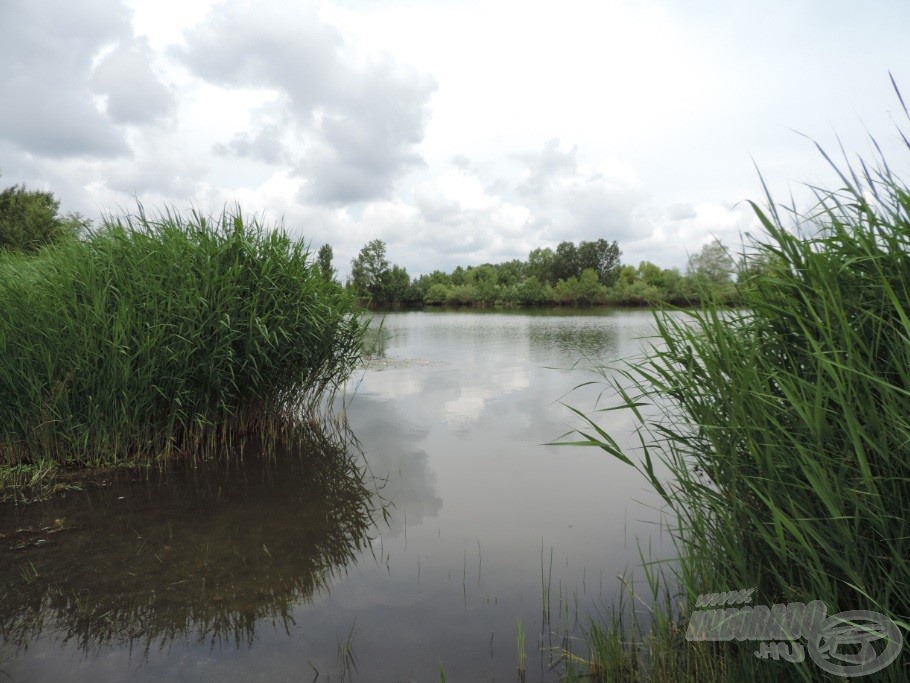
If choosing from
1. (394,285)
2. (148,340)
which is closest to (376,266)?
(394,285)

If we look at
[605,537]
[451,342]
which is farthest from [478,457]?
[451,342]

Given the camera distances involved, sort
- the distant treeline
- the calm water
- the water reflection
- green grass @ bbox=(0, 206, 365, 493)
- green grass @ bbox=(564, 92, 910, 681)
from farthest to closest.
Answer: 1. the distant treeline
2. green grass @ bbox=(0, 206, 365, 493)
3. the water reflection
4. the calm water
5. green grass @ bbox=(564, 92, 910, 681)

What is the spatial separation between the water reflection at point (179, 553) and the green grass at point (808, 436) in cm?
249

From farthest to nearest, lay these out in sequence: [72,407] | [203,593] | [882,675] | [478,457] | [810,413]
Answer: [478,457] < [72,407] < [203,593] < [810,413] < [882,675]

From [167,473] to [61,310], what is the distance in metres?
2.22

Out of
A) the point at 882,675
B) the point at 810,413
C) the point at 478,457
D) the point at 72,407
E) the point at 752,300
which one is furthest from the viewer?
the point at 478,457

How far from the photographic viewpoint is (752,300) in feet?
9.05

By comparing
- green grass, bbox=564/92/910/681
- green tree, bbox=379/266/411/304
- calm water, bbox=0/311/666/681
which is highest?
green tree, bbox=379/266/411/304

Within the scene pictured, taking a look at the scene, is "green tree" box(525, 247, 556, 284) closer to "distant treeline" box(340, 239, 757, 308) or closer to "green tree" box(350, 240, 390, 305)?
"distant treeline" box(340, 239, 757, 308)

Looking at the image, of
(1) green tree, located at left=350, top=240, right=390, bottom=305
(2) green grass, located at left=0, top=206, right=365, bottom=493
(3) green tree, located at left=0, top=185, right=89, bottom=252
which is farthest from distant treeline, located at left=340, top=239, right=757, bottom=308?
(2) green grass, located at left=0, top=206, right=365, bottom=493

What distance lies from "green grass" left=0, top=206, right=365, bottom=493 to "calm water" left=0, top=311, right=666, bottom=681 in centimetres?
78

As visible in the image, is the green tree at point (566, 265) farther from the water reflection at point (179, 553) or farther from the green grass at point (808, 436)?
the green grass at point (808, 436)

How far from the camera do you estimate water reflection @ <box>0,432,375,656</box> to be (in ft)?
11.6

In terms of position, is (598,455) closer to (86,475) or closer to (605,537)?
(605,537)
